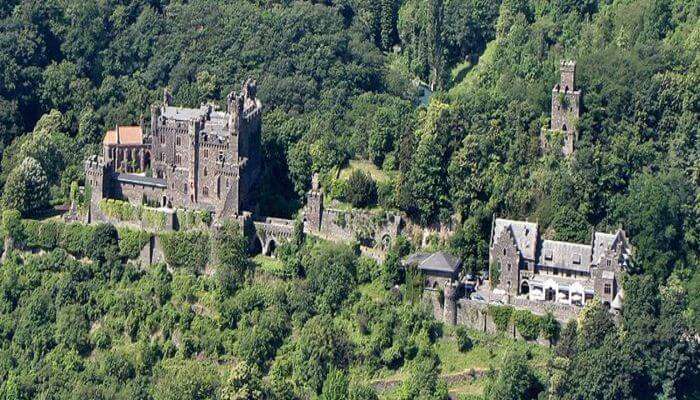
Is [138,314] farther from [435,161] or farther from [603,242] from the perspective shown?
[603,242]

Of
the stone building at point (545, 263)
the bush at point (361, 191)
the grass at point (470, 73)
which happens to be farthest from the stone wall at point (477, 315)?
the grass at point (470, 73)

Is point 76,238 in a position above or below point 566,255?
below

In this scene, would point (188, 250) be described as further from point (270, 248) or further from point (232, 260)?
point (270, 248)

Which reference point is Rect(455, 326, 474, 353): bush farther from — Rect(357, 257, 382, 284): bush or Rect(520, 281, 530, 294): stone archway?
Rect(357, 257, 382, 284): bush

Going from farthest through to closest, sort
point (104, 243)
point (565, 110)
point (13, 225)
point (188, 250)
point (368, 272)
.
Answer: point (13, 225)
point (104, 243)
point (188, 250)
point (565, 110)
point (368, 272)

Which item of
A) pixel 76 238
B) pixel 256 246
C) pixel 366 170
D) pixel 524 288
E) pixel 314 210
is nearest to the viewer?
pixel 524 288

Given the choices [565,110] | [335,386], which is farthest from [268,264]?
[565,110]

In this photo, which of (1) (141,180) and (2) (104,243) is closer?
(2) (104,243)

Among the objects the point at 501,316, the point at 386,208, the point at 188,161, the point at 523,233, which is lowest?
the point at 501,316

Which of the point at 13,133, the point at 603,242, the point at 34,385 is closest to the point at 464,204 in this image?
the point at 603,242
